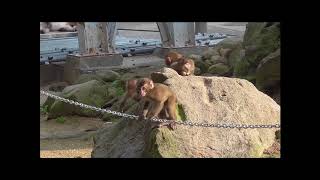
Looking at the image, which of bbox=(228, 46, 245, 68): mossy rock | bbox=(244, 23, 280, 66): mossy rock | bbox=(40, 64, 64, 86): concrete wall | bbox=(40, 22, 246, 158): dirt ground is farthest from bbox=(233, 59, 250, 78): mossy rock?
bbox=(40, 64, 64, 86): concrete wall

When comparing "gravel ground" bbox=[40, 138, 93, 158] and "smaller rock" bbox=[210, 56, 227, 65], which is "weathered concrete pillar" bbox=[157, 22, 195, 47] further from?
"gravel ground" bbox=[40, 138, 93, 158]

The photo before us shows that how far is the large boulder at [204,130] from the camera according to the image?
19.7 feet

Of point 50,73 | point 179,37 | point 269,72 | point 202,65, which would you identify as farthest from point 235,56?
point 50,73

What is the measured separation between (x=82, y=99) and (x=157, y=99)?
525 cm

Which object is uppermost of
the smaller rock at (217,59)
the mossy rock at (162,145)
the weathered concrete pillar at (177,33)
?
the weathered concrete pillar at (177,33)

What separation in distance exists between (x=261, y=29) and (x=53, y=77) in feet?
21.2

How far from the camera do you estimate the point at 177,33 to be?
572 inches

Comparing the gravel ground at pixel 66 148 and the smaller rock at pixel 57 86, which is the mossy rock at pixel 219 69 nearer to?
the smaller rock at pixel 57 86

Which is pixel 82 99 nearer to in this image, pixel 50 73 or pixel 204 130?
pixel 50 73

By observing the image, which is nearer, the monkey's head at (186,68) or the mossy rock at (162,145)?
the mossy rock at (162,145)

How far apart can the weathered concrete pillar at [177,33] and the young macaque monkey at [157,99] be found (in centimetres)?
845

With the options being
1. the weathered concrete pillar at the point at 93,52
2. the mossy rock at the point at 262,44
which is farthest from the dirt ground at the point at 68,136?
the mossy rock at the point at 262,44

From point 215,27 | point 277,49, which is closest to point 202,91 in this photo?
point 277,49

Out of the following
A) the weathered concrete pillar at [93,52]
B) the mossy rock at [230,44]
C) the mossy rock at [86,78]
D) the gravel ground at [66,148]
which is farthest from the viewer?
the weathered concrete pillar at [93,52]
